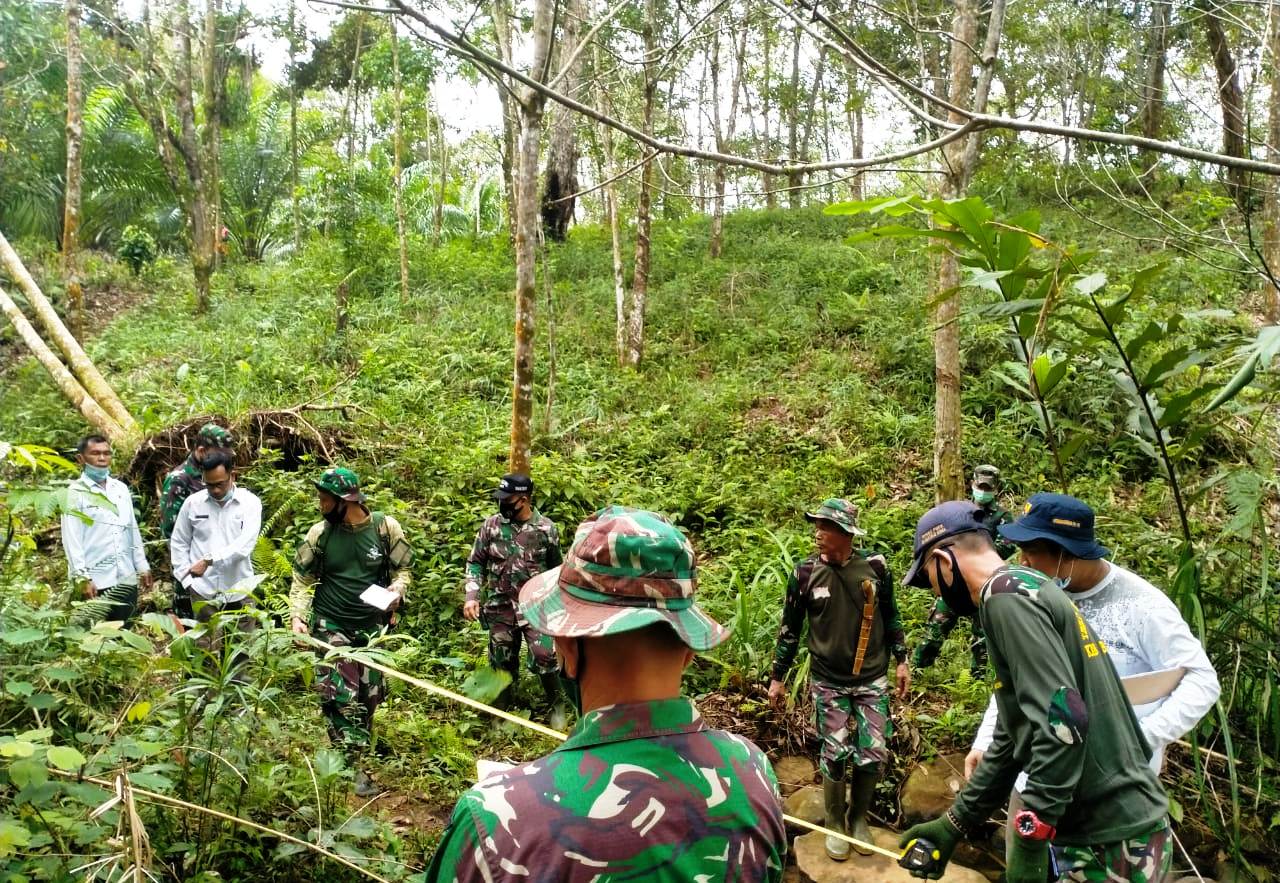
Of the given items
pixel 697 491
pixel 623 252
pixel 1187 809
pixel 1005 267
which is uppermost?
pixel 623 252

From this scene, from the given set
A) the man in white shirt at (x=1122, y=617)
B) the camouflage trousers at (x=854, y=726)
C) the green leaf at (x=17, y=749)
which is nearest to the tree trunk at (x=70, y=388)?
the green leaf at (x=17, y=749)

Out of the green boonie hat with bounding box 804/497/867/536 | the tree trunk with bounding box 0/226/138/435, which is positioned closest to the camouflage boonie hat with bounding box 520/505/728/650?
the green boonie hat with bounding box 804/497/867/536

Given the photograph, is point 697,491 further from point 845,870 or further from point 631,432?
point 845,870

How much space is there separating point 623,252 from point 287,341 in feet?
21.6

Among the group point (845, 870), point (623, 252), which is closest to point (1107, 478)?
point (845, 870)

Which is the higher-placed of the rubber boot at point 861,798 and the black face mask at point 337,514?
the black face mask at point 337,514

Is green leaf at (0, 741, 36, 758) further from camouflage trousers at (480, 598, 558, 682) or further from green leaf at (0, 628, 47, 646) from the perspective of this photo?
camouflage trousers at (480, 598, 558, 682)

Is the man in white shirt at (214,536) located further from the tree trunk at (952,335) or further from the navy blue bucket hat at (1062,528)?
the tree trunk at (952,335)

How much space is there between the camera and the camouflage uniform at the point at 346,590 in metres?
Result: 4.63

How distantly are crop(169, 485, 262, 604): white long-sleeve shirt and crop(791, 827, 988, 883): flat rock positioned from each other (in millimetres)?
3745

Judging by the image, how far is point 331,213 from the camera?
13820 millimetres

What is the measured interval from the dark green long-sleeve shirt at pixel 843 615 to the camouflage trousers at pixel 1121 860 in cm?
190

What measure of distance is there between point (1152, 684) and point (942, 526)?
0.89m

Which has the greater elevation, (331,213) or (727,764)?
(331,213)
